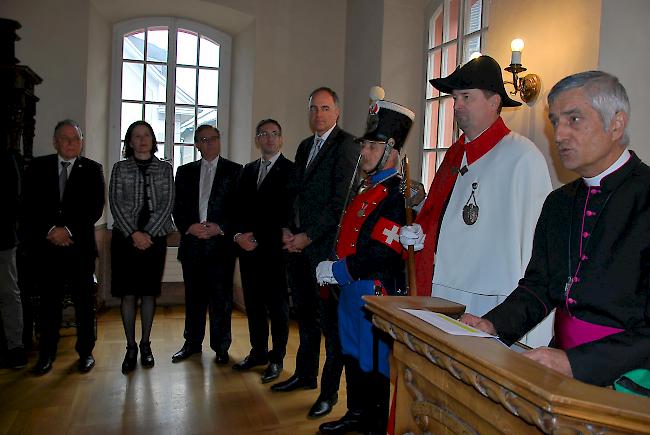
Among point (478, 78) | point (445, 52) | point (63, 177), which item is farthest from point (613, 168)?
point (445, 52)

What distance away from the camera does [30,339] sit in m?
3.71

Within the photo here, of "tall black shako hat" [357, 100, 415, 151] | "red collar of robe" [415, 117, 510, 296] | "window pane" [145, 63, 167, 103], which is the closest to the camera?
"red collar of robe" [415, 117, 510, 296]

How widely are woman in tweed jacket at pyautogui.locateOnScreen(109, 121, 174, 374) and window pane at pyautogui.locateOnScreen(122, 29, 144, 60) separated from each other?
7.58 feet

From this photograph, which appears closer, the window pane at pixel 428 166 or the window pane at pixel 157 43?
the window pane at pixel 428 166

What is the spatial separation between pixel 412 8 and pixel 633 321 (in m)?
3.88

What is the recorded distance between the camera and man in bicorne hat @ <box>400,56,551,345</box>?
186cm

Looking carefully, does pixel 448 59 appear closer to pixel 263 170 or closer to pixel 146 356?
pixel 263 170

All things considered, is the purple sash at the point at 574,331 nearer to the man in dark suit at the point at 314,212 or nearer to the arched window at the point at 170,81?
the man in dark suit at the point at 314,212

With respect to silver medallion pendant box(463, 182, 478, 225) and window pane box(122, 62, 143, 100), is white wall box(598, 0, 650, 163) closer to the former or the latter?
silver medallion pendant box(463, 182, 478, 225)

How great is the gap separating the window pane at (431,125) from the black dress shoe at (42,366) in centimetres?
307

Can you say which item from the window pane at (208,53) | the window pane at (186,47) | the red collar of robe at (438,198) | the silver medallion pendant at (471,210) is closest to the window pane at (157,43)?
the window pane at (186,47)

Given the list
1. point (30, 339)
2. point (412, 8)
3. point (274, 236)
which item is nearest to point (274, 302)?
point (274, 236)

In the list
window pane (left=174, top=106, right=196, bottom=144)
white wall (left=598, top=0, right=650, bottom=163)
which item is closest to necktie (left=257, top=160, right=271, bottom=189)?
white wall (left=598, top=0, right=650, bottom=163)

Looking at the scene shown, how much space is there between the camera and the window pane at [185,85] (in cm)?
564
